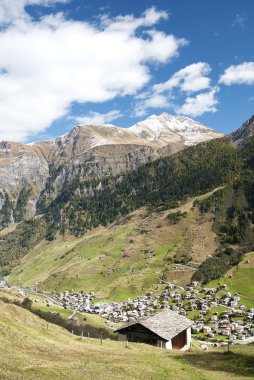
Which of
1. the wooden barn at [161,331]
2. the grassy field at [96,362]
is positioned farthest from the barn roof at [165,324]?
the grassy field at [96,362]

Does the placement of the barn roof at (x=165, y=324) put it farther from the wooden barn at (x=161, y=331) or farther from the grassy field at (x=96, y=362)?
the grassy field at (x=96, y=362)

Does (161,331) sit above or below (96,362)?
below

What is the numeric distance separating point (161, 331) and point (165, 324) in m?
3.87

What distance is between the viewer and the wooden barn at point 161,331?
8144cm

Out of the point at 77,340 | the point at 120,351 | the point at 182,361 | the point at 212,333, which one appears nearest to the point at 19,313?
the point at 77,340

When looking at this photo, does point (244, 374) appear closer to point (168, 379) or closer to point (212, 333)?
point (168, 379)

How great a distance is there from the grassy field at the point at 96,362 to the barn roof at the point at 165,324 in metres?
11.9

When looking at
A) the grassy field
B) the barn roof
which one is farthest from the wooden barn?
the grassy field

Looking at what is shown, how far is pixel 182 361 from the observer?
2324 inches

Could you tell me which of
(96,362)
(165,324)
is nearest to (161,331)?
(165,324)

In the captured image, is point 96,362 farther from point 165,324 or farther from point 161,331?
A: point 165,324

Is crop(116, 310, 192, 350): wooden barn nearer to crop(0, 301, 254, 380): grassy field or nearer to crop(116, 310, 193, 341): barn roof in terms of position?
crop(116, 310, 193, 341): barn roof

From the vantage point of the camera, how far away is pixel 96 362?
50188 millimetres

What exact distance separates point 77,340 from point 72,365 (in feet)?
93.9
